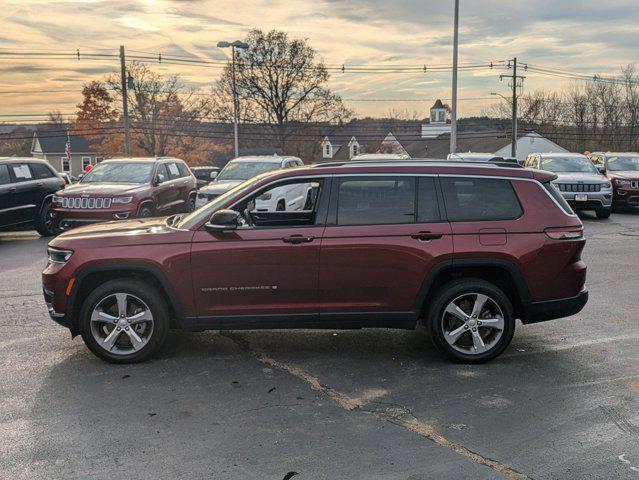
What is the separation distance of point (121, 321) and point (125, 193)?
803cm

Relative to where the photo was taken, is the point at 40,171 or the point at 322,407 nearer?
the point at 322,407

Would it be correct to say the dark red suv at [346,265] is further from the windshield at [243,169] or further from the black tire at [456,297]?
the windshield at [243,169]

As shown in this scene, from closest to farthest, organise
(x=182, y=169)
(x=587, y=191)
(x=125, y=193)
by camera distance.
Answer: (x=125, y=193)
(x=182, y=169)
(x=587, y=191)

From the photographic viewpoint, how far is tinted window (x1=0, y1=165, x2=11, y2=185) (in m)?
13.0

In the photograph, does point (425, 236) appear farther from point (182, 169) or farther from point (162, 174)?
point (182, 169)

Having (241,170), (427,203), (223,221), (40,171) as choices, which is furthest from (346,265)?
(40,171)

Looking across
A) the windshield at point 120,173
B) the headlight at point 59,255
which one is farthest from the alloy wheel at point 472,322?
the windshield at point 120,173

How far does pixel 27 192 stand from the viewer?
532 inches

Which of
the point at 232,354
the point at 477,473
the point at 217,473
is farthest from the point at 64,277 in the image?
the point at 477,473

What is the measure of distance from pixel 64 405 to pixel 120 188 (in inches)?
363

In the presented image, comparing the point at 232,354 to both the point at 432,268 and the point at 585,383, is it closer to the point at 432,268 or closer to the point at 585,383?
the point at 432,268

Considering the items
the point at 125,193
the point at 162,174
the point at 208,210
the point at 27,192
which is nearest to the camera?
the point at 208,210

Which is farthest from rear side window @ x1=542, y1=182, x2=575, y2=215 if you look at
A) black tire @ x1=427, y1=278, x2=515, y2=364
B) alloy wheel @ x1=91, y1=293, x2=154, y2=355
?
alloy wheel @ x1=91, y1=293, x2=154, y2=355

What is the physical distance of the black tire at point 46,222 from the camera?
1377 cm
